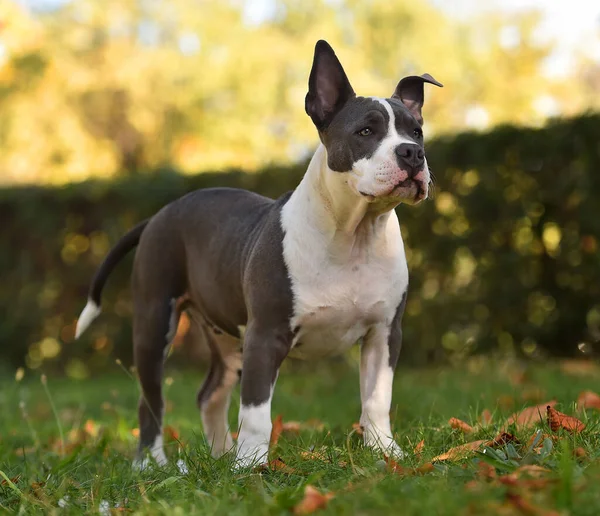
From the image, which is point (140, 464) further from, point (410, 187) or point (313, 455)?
point (410, 187)

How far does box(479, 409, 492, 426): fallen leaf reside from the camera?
3821mm

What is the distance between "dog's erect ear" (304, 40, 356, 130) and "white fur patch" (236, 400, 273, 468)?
1298 millimetres

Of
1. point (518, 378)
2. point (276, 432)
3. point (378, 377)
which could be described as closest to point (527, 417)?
point (378, 377)

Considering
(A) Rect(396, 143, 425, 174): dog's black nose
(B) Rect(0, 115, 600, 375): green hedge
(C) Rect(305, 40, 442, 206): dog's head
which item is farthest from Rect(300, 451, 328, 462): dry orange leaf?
(B) Rect(0, 115, 600, 375): green hedge

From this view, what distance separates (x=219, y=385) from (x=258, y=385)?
1.22 meters

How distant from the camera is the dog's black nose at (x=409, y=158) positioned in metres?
3.47

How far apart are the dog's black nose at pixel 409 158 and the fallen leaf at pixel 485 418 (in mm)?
1189

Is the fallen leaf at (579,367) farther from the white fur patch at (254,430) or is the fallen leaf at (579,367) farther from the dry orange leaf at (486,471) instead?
the dry orange leaf at (486,471)

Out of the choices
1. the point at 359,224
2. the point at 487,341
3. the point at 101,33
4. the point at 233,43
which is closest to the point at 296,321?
the point at 359,224

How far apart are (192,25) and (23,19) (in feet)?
18.0

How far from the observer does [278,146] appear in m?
24.5

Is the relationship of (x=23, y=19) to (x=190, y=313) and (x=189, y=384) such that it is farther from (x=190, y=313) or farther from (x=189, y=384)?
(x=190, y=313)

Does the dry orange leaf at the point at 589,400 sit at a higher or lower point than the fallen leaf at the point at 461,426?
lower

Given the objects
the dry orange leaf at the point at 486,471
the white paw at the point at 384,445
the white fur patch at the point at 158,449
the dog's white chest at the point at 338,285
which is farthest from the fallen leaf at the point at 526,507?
the white fur patch at the point at 158,449
